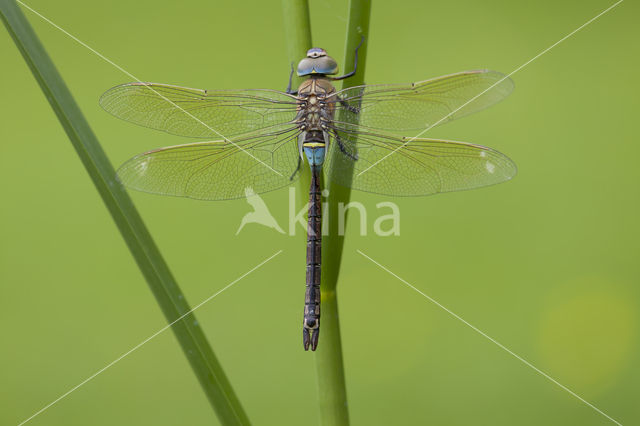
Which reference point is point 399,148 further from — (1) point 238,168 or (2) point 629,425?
(2) point 629,425

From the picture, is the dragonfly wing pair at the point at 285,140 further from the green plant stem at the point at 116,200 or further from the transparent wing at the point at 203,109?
the green plant stem at the point at 116,200

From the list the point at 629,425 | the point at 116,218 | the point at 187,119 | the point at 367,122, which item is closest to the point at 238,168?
the point at 187,119

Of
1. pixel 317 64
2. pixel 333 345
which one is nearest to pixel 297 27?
pixel 317 64

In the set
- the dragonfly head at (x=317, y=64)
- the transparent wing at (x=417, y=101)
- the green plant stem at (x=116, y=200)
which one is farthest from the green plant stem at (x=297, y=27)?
the green plant stem at (x=116, y=200)

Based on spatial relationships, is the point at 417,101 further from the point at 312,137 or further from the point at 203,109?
the point at 203,109

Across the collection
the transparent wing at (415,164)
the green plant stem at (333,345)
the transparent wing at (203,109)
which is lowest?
the green plant stem at (333,345)

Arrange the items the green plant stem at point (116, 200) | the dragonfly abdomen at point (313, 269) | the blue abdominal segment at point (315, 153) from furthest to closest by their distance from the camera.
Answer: the blue abdominal segment at point (315, 153) → the dragonfly abdomen at point (313, 269) → the green plant stem at point (116, 200)

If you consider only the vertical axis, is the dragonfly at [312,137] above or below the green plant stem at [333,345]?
above
